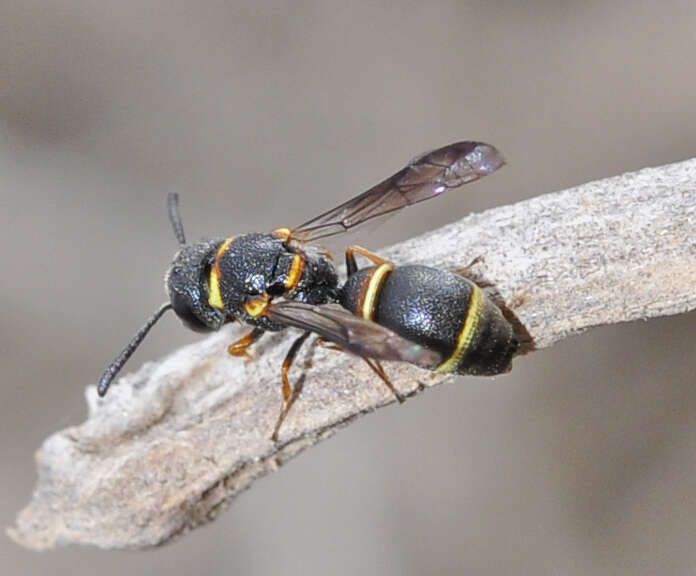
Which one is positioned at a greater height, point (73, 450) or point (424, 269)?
point (424, 269)

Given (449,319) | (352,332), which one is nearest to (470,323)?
(449,319)

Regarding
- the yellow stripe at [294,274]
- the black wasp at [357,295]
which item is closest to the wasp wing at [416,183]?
the black wasp at [357,295]

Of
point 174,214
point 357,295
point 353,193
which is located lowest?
point 353,193

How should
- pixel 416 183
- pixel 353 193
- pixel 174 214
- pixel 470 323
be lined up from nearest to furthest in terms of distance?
pixel 470 323, pixel 416 183, pixel 174 214, pixel 353 193

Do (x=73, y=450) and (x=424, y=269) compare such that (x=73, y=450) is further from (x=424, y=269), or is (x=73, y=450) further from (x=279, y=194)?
(x=279, y=194)

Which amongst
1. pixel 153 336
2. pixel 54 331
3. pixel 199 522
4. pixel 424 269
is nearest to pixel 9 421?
pixel 54 331

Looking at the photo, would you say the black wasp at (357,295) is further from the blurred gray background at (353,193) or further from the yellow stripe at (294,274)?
the blurred gray background at (353,193)

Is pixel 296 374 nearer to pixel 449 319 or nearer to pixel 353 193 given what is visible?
pixel 449 319
